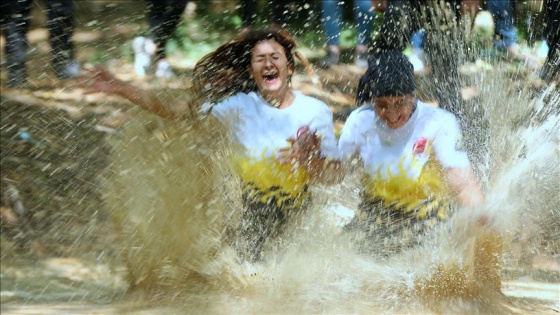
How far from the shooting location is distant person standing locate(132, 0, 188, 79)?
5.88 metres

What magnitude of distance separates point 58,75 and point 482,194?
113 inches

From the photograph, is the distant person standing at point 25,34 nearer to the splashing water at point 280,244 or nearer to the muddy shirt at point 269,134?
the splashing water at point 280,244

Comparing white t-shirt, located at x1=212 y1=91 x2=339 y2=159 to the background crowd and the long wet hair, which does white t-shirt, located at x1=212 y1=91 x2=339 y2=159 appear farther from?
the background crowd

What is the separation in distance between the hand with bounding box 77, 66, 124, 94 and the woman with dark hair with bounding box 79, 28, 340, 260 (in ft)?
0.32

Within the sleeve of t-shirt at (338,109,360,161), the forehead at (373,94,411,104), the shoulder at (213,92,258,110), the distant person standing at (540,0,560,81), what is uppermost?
the shoulder at (213,92,258,110)

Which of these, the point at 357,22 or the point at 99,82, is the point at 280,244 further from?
the point at 357,22

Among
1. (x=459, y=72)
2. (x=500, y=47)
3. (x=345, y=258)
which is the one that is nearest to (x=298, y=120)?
(x=345, y=258)

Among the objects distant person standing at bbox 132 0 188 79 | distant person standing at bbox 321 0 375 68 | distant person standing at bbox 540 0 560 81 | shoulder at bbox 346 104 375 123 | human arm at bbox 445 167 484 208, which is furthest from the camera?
distant person standing at bbox 321 0 375 68

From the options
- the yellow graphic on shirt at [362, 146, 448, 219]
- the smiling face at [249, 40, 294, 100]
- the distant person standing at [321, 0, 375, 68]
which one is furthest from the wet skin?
the distant person standing at [321, 0, 375, 68]

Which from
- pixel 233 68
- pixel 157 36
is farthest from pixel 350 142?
pixel 157 36

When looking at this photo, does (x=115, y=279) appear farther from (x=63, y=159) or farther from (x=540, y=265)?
(x=540, y=265)

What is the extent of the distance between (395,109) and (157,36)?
8.69 feet

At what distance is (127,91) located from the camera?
3.89m

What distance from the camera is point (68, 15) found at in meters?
5.69
